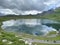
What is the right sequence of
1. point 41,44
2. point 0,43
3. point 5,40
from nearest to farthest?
point 0,43 → point 5,40 → point 41,44

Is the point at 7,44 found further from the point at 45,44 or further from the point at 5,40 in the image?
the point at 45,44

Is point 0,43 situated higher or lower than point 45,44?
higher

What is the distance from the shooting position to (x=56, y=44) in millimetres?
126812

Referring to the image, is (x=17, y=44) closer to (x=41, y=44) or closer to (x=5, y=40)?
(x=5, y=40)

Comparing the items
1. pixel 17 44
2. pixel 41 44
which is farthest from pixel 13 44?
pixel 41 44

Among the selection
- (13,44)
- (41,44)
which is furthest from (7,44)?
(41,44)

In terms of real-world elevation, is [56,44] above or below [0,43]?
below

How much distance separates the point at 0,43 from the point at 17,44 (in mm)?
9096

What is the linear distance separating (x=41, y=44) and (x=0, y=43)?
46.7 m

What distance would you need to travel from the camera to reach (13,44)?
90312mm

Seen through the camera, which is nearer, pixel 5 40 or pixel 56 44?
pixel 5 40

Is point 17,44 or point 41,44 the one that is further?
point 41,44

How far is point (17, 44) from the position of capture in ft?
296

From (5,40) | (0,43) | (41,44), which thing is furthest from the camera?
(41,44)
